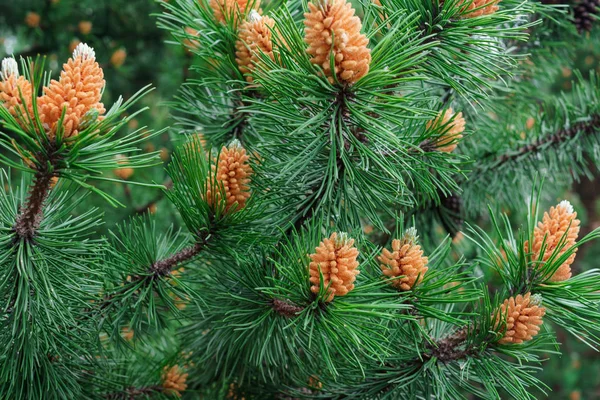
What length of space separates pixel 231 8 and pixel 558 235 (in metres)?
0.46

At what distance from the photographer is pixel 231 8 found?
726mm

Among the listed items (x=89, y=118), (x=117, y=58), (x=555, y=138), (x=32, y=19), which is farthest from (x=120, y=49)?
(x=89, y=118)

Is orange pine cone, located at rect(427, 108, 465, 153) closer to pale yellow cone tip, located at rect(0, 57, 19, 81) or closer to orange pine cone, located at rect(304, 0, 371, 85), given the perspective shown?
orange pine cone, located at rect(304, 0, 371, 85)

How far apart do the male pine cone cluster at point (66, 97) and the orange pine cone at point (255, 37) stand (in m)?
0.18

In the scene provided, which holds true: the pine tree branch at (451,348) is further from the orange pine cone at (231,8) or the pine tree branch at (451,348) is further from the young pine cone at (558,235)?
the orange pine cone at (231,8)

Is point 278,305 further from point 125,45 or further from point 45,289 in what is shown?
point 125,45

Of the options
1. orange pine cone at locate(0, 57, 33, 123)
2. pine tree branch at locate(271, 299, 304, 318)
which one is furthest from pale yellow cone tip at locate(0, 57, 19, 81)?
pine tree branch at locate(271, 299, 304, 318)

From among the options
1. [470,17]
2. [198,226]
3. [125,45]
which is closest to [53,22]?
[125,45]

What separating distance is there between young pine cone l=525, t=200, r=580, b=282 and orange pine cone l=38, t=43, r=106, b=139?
463 mm

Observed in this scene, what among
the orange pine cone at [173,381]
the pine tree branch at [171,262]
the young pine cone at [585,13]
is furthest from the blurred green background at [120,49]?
the pine tree branch at [171,262]

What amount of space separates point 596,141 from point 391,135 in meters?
0.57

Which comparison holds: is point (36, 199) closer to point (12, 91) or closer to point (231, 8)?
point (12, 91)

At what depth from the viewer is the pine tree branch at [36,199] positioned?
52 cm

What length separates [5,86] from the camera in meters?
0.52
